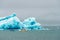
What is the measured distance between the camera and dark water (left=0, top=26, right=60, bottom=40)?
289 centimetres

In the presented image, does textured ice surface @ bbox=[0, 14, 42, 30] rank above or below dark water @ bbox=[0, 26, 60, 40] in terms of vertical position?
above

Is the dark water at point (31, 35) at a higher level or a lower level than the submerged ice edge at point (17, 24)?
lower

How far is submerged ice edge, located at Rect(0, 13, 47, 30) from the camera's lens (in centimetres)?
292

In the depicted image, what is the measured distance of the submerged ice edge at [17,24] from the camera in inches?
115

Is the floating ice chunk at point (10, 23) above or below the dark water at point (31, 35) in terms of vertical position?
above

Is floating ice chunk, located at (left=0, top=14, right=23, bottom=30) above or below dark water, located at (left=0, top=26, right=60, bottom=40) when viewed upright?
above

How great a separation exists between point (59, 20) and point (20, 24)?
56 centimetres

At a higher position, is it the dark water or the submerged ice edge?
the submerged ice edge

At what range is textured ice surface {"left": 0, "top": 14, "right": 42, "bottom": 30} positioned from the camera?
2.92 metres

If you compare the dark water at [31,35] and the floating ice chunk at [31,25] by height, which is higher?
the floating ice chunk at [31,25]

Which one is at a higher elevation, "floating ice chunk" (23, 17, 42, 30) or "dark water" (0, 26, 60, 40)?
"floating ice chunk" (23, 17, 42, 30)

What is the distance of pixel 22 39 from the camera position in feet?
9.42

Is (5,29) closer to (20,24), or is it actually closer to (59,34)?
(20,24)

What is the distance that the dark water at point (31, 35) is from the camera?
2887mm
